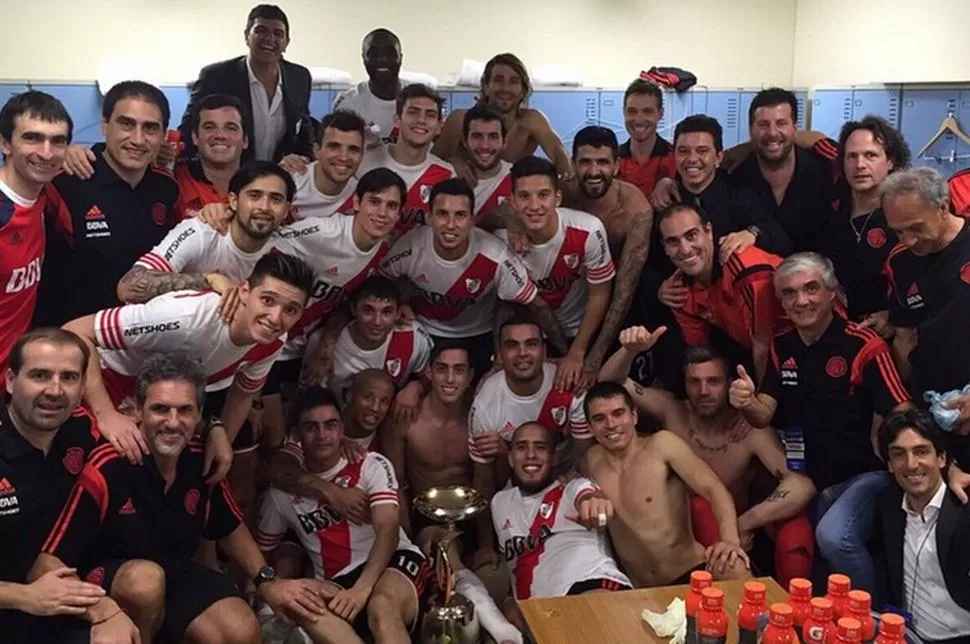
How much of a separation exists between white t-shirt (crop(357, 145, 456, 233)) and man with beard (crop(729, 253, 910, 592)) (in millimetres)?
1491

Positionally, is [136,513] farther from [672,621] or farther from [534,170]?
[534,170]

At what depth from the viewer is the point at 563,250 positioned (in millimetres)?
4062

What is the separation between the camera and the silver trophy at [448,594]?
130 inches

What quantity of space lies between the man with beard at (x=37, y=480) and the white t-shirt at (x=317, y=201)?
1426mm

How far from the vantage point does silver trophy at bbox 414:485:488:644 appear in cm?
330

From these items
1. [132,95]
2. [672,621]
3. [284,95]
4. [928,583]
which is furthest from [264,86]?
[928,583]

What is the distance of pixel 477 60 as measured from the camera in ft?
27.9

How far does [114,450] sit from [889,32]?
24.1ft

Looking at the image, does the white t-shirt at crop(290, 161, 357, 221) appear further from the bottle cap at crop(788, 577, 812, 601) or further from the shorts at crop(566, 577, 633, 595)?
the bottle cap at crop(788, 577, 812, 601)

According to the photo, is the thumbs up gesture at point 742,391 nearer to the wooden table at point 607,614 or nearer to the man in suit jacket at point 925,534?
the man in suit jacket at point 925,534

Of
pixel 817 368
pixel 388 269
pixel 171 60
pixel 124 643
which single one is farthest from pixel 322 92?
pixel 124 643

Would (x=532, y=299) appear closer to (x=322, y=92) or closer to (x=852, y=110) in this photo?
(x=322, y=92)

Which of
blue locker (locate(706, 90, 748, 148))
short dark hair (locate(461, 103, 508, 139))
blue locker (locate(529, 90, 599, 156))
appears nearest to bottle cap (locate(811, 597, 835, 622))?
short dark hair (locate(461, 103, 508, 139))

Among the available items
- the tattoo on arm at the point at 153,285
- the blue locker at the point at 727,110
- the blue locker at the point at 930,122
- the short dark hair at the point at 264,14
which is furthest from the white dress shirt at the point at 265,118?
the blue locker at the point at 930,122
